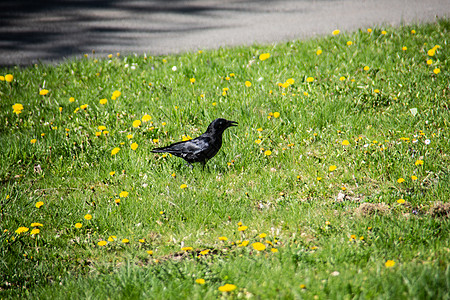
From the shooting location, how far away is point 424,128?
445 cm

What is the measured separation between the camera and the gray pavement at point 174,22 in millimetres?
7684

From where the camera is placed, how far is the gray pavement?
7.68m

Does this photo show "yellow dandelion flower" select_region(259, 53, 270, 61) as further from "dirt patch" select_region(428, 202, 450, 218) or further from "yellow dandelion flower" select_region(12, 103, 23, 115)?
"dirt patch" select_region(428, 202, 450, 218)

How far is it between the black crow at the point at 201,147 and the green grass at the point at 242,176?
23 cm

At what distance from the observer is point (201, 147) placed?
394 cm

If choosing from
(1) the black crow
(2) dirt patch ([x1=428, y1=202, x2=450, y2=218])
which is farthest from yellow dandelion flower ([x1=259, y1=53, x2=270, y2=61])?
(2) dirt patch ([x1=428, y1=202, x2=450, y2=218])

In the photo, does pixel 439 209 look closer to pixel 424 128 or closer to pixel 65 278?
pixel 424 128

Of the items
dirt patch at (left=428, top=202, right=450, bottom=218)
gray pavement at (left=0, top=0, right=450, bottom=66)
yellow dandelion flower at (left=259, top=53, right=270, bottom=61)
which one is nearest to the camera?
dirt patch at (left=428, top=202, right=450, bottom=218)

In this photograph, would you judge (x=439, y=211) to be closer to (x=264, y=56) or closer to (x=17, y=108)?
(x=264, y=56)

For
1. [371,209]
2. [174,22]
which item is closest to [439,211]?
[371,209]

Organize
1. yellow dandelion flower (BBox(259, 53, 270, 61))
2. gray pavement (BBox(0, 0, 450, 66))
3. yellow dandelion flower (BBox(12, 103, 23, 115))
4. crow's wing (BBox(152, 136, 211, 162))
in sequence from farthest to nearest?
gray pavement (BBox(0, 0, 450, 66))
yellow dandelion flower (BBox(259, 53, 270, 61))
yellow dandelion flower (BBox(12, 103, 23, 115))
crow's wing (BBox(152, 136, 211, 162))

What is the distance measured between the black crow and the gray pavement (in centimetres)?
367

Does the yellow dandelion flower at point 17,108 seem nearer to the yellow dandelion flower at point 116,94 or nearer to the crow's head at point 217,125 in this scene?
the yellow dandelion flower at point 116,94

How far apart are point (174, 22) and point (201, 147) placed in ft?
19.6
